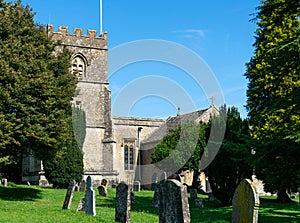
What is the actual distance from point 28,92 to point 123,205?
10.3m

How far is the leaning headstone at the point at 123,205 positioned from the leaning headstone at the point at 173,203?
2.41 m

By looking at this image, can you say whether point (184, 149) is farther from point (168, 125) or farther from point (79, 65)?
point (168, 125)

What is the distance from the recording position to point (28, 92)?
818 inches

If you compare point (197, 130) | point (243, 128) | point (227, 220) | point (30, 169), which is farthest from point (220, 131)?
point (30, 169)

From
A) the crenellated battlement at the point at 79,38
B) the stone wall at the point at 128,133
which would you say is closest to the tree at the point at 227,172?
the crenellated battlement at the point at 79,38

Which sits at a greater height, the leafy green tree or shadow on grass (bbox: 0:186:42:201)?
the leafy green tree

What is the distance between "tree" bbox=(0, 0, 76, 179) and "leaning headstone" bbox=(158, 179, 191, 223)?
11.1 m

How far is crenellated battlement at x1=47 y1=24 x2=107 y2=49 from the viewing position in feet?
132

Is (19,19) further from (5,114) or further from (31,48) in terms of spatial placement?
(5,114)

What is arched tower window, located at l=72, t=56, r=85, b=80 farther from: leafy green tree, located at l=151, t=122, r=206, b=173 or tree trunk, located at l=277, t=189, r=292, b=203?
tree trunk, located at l=277, t=189, r=292, b=203

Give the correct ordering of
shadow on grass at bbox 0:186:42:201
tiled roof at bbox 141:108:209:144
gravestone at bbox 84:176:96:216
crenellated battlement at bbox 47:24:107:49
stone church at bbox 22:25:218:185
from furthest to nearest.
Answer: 1. tiled roof at bbox 141:108:209:144
2. crenellated battlement at bbox 47:24:107:49
3. stone church at bbox 22:25:218:185
4. shadow on grass at bbox 0:186:42:201
5. gravestone at bbox 84:176:96:216

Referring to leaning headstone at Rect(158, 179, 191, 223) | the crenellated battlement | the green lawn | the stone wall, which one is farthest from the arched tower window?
leaning headstone at Rect(158, 179, 191, 223)

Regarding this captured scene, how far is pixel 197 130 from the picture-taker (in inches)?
1344

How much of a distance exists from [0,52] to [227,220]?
1245 cm
